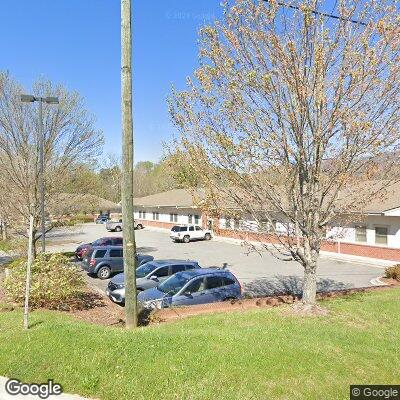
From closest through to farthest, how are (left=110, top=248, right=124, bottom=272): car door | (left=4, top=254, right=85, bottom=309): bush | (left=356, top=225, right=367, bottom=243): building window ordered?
(left=4, top=254, right=85, bottom=309): bush
(left=110, top=248, right=124, bottom=272): car door
(left=356, top=225, right=367, bottom=243): building window

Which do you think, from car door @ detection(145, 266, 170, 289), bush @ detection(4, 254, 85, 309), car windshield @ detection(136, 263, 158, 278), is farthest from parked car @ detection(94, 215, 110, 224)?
bush @ detection(4, 254, 85, 309)

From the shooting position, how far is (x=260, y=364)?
5766 millimetres

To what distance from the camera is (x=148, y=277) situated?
45.4 feet

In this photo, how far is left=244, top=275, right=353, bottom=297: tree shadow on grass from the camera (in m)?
15.3

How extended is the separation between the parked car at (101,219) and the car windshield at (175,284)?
169ft

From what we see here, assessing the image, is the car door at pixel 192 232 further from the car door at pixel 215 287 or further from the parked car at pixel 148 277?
the car door at pixel 215 287

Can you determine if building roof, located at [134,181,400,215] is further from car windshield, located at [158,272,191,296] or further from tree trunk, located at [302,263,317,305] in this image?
car windshield, located at [158,272,191,296]

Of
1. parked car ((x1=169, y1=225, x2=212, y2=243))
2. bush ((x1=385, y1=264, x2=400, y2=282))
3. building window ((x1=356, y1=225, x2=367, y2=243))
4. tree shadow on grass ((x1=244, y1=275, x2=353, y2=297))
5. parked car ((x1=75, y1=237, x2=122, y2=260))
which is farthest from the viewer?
parked car ((x1=169, y1=225, x2=212, y2=243))

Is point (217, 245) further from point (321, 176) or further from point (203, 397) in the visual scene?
point (203, 397)

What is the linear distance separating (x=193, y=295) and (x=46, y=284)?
4043 millimetres

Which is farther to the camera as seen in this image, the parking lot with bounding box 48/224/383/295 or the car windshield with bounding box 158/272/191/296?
the parking lot with bounding box 48/224/383/295

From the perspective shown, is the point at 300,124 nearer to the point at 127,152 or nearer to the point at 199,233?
the point at 127,152

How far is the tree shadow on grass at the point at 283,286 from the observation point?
50.2 feet

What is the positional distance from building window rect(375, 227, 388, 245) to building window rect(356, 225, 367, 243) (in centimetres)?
69
